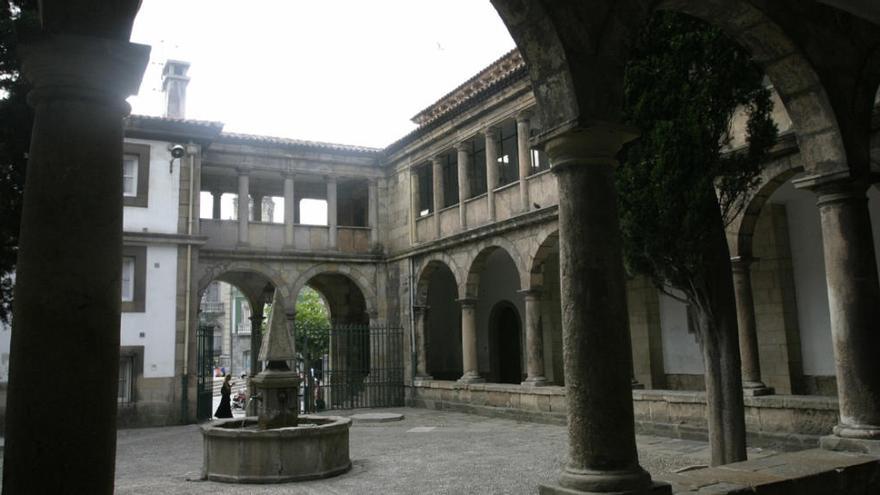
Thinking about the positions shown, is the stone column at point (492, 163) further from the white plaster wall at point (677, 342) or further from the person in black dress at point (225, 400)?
the person in black dress at point (225, 400)

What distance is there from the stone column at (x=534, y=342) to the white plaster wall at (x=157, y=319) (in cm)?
791

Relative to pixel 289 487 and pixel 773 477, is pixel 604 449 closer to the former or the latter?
pixel 773 477

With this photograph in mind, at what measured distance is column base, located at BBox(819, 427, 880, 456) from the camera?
5199 millimetres

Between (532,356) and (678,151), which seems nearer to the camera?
(678,151)

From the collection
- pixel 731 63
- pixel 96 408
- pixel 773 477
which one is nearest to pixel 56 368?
pixel 96 408

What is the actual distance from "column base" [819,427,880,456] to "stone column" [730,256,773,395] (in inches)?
186

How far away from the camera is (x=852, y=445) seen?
5.33m

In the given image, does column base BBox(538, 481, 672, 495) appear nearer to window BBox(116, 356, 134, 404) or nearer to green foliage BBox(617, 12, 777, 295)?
green foliage BBox(617, 12, 777, 295)

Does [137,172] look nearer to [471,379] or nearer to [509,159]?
[471,379]

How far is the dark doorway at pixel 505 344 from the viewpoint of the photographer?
63.2 ft

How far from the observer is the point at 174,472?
9203 mm

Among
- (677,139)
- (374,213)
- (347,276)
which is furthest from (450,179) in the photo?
(677,139)

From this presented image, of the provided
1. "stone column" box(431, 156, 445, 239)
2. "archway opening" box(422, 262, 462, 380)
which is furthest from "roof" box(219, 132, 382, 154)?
"archway opening" box(422, 262, 462, 380)

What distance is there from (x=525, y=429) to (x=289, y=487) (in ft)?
19.7
